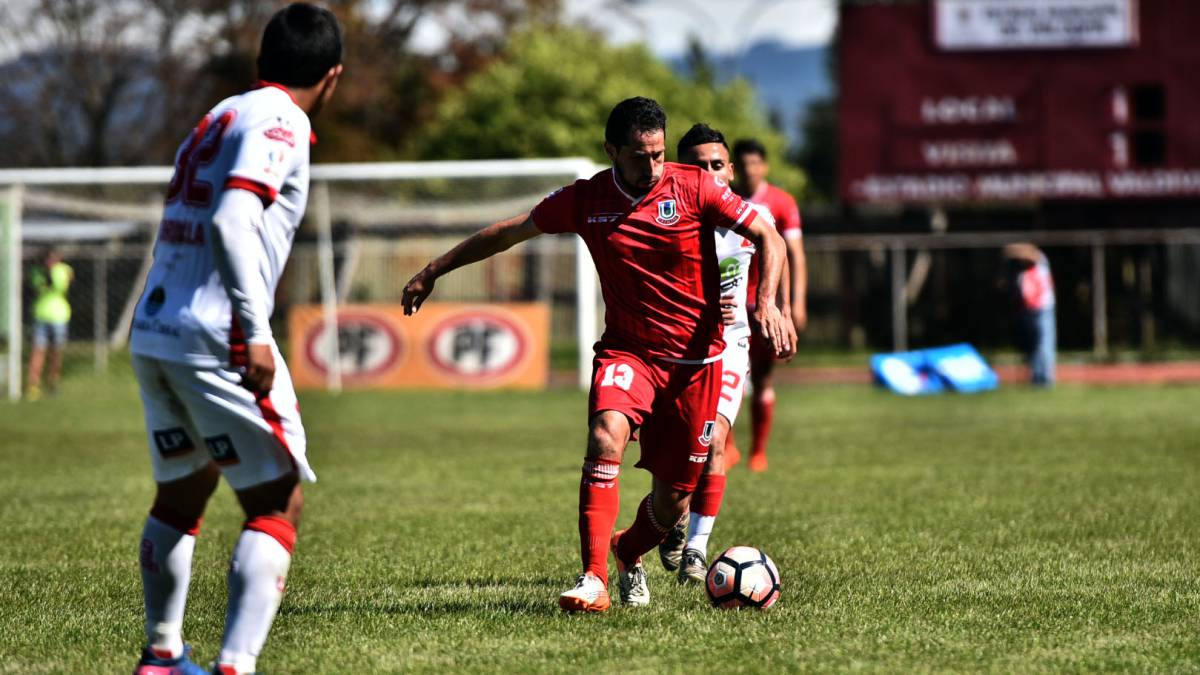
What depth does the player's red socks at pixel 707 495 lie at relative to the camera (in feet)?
25.0

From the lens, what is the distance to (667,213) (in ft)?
21.9

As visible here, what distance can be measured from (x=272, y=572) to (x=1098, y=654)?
2743 millimetres

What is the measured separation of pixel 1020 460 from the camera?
524 inches

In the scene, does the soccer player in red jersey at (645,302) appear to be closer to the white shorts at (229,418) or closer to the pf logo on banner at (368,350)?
the white shorts at (229,418)

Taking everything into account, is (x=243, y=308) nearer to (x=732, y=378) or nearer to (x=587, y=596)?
(x=587, y=596)

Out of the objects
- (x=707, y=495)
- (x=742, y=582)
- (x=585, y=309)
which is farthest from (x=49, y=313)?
(x=742, y=582)

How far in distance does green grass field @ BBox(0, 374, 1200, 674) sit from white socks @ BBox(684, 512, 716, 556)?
305mm

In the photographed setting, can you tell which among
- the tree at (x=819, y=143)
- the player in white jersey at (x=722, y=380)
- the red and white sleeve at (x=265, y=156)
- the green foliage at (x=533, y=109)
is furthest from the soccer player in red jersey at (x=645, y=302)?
the tree at (x=819, y=143)

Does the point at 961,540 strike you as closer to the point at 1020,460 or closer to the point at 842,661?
the point at 842,661

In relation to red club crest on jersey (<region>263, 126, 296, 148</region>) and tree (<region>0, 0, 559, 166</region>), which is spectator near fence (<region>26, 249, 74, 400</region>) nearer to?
tree (<region>0, 0, 559, 166</region>)

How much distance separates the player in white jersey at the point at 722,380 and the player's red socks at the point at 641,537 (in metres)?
0.44

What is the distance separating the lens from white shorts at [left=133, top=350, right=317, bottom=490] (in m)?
4.66

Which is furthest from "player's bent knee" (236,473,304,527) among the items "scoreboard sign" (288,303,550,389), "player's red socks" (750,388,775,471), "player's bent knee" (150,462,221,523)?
"scoreboard sign" (288,303,550,389)

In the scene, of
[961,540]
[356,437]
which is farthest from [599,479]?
[356,437]
